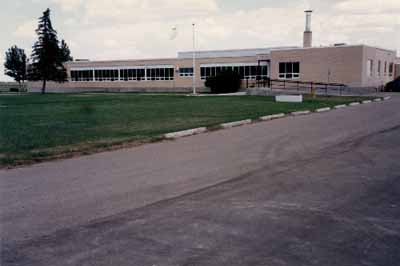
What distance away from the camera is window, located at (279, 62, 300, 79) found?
50438 mm

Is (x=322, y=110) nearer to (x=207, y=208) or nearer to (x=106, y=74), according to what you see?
Answer: (x=207, y=208)

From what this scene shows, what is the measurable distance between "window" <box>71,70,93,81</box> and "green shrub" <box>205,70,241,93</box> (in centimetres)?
2828

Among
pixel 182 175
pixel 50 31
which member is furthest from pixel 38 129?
pixel 50 31

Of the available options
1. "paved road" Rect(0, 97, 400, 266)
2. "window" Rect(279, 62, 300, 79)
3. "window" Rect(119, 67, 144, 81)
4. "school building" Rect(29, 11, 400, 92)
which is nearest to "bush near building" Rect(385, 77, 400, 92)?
"school building" Rect(29, 11, 400, 92)

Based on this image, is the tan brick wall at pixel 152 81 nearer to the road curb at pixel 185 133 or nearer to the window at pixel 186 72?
the window at pixel 186 72

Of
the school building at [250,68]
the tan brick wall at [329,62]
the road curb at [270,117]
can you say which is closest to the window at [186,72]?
the school building at [250,68]

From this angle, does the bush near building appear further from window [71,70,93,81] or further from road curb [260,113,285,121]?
window [71,70,93,81]

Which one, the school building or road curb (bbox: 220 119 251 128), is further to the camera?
the school building

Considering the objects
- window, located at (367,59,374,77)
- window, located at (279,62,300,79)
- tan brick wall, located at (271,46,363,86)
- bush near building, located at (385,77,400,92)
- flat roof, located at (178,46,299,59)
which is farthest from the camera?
flat roof, located at (178,46,299,59)

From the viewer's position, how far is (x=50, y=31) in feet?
219

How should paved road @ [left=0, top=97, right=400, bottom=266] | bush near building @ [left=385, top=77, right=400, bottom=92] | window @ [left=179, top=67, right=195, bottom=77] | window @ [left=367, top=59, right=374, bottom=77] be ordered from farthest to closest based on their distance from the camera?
window @ [left=179, top=67, right=195, bottom=77]
bush near building @ [left=385, top=77, right=400, bottom=92]
window @ [left=367, top=59, right=374, bottom=77]
paved road @ [left=0, top=97, right=400, bottom=266]

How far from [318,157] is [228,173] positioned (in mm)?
2677

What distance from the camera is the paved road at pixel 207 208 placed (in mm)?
4629

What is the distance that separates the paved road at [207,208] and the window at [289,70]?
40613 millimetres
